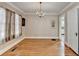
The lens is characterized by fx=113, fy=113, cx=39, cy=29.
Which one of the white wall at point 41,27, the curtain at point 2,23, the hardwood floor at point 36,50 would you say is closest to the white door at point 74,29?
the hardwood floor at point 36,50

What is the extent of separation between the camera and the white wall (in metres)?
10.5

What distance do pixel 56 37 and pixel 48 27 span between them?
3.91ft

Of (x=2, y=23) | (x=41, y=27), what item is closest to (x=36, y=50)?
(x=2, y=23)

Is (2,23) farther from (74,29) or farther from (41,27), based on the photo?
(41,27)

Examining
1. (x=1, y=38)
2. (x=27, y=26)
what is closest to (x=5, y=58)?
(x=1, y=38)

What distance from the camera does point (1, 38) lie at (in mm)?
4668

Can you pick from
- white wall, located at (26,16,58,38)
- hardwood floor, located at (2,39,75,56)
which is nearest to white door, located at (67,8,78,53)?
hardwood floor, located at (2,39,75,56)

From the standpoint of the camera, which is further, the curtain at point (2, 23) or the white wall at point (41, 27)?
the white wall at point (41, 27)

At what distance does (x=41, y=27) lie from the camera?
1061cm

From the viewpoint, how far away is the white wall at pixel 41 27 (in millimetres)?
10508

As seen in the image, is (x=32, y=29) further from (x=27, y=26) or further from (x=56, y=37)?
(x=56, y=37)

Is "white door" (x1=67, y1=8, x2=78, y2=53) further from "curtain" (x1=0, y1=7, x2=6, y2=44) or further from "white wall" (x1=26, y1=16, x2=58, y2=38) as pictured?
"white wall" (x1=26, y1=16, x2=58, y2=38)

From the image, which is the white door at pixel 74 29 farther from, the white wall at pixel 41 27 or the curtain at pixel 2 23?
the white wall at pixel 41 27

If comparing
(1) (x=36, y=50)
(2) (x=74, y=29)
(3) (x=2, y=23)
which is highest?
(3) (x=2, y=23)
